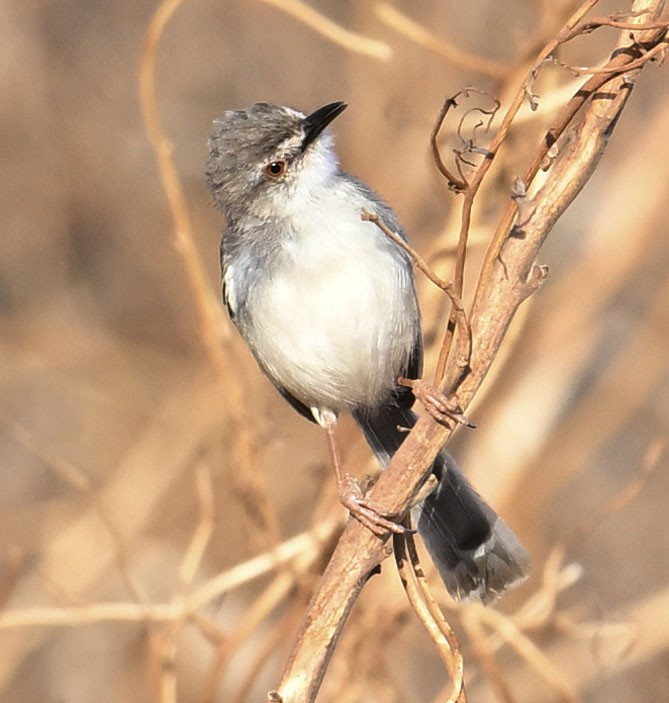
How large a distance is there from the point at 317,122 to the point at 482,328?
1.77m

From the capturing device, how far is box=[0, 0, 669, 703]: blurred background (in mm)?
4551

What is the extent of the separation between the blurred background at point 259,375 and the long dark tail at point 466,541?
40 centimetres

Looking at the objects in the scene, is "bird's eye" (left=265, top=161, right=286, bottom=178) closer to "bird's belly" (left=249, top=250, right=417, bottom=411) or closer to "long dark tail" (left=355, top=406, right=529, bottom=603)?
"bird's belly" (left=249, top=250, right=417, bottom=411)

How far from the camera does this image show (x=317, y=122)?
421 centimetres

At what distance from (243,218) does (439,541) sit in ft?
4.55

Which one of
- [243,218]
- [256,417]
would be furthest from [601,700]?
[243,218]

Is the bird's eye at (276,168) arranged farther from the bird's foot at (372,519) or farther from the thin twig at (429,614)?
the thin twig at (429,614)

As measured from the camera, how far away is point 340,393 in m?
4.30

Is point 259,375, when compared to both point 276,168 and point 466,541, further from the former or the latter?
point 466,541

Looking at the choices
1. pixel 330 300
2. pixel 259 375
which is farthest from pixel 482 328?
pixel 259 375

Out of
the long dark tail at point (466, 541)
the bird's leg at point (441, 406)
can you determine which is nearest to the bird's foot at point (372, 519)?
the bird's leg at point (441, 406)

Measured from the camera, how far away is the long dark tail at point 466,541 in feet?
12.3

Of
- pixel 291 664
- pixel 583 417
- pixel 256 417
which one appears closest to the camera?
pixel 291 664

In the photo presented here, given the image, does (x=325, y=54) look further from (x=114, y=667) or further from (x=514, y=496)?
(x=114, y=667)
